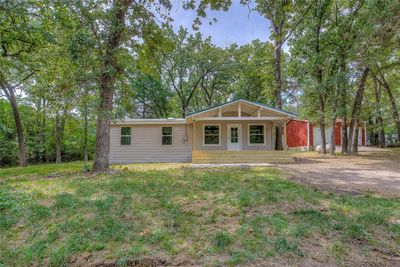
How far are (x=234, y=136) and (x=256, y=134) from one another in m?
1.38

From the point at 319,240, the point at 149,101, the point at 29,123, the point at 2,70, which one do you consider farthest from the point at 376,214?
the point at 29,123

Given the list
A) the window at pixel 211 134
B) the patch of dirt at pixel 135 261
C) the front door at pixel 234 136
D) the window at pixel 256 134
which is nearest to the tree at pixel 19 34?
the patch of dirt at pixel 135 261

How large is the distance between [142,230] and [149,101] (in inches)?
946

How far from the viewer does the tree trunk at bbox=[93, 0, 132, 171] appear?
8367mm

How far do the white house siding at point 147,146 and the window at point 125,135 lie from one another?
181mm

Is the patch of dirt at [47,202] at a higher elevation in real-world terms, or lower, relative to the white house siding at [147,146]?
lower

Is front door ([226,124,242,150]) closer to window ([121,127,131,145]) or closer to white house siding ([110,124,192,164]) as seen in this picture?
white house siding ([110,124,192,164])

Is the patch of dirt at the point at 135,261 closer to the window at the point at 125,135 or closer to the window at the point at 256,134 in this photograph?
the window at the point at 125,135

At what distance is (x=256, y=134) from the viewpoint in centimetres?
1501

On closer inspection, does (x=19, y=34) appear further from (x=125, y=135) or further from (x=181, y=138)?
(x=181, y=138)

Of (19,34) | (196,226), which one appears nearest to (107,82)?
(19,34)

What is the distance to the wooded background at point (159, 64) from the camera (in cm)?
814

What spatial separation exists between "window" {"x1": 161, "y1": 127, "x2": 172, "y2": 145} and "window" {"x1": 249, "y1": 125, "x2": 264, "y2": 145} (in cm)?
500

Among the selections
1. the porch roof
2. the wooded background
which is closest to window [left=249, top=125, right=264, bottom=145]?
the porch roof
